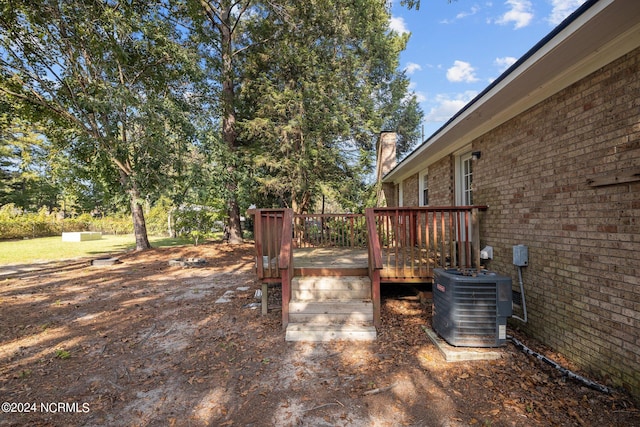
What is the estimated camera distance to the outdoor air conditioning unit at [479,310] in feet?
11.1

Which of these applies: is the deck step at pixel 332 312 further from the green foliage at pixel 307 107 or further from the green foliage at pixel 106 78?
the green foliage at pixel 307 107

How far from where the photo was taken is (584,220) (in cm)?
311

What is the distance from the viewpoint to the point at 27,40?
8227 millimetres

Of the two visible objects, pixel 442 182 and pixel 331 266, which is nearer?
pixel 331 266

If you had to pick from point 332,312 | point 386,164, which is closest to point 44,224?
point 386,164

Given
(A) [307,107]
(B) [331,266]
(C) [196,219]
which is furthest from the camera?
(C) [196,219]

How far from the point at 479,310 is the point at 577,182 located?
5.59 ft

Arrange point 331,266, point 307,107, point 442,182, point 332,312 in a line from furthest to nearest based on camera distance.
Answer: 1. point 307,107
2. point 442,182
3. point 331,266
4. point 332,312

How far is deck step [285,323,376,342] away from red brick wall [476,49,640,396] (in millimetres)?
2109

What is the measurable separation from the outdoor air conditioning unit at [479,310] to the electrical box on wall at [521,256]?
0.77 metres

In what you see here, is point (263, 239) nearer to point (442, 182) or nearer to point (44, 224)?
point (442, 182)

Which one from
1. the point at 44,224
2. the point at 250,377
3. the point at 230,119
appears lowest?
the point at 250,377

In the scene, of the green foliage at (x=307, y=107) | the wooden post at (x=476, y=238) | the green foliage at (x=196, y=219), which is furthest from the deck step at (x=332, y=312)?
the green foliage at (x=196, y=219)

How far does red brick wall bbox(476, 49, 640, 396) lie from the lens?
2662 mm
